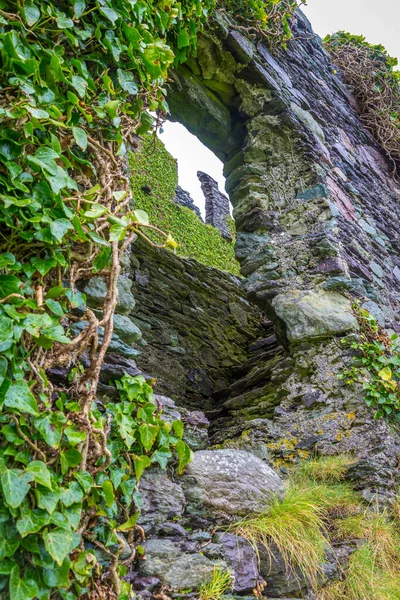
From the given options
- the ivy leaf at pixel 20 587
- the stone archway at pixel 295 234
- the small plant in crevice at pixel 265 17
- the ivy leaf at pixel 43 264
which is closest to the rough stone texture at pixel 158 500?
the ivy leaf at pixel 20 587

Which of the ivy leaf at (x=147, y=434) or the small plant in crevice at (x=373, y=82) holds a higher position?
the small plant in crevice at (x=373, y=82)

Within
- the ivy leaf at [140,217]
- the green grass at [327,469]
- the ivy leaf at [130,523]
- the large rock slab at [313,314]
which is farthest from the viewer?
the large rock slab at [313,314]

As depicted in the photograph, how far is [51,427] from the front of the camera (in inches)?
42.2

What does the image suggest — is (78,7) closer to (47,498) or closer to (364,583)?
(47,498)

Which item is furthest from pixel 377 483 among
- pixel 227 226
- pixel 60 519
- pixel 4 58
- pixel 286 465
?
pixel 227 226

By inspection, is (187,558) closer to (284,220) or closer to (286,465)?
(286,465)

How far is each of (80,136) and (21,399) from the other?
2.72 ft

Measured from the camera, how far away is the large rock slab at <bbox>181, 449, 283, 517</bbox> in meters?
1.63

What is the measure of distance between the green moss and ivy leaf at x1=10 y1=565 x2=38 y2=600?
29.8ft

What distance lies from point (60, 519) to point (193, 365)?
386cm

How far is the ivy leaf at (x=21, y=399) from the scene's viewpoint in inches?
39.6

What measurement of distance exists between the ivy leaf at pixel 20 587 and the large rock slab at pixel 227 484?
736mm

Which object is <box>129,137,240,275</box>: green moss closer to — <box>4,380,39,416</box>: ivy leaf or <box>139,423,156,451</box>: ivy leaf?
<box>139,423,156,451</box>: ivy leaf

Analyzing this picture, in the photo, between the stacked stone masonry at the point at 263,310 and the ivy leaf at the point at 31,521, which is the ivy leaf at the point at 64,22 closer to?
the stacked stone masonry at the point at 263,310
